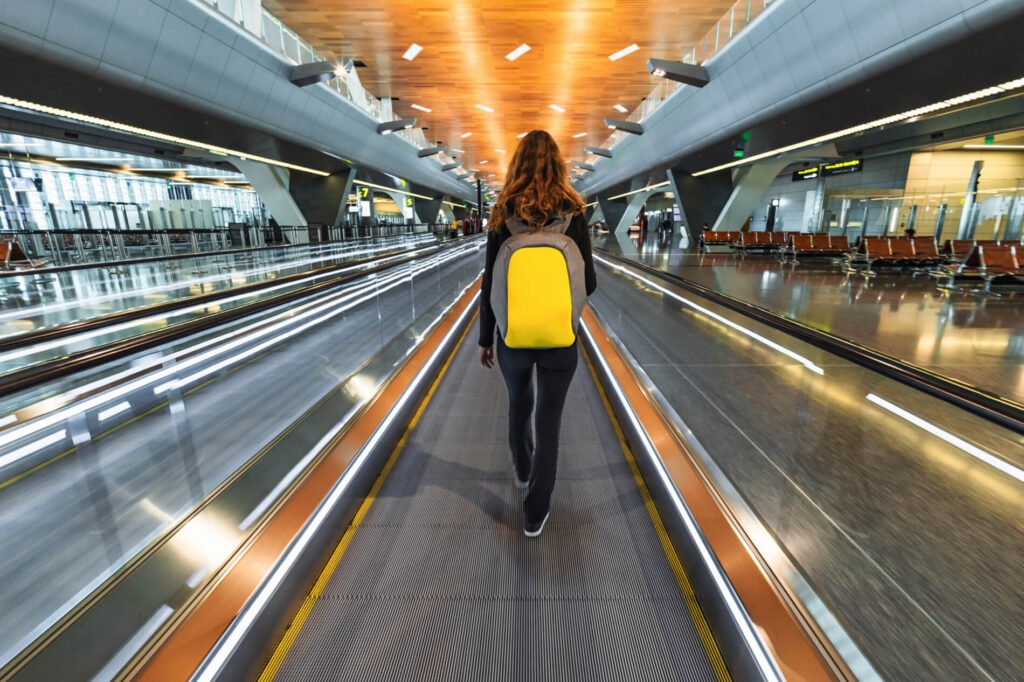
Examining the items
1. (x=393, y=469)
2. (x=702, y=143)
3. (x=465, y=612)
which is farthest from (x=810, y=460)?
(x=702, y=143)

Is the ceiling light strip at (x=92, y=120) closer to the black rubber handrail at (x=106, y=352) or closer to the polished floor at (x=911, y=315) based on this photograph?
the black rubber handrail at (x=106, y=352)

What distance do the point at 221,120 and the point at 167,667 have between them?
14.7m

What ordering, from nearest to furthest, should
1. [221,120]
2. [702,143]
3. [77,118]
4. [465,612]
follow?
1. [465,612]
2. [77,118]
3. [221,120]
4. [702,143]

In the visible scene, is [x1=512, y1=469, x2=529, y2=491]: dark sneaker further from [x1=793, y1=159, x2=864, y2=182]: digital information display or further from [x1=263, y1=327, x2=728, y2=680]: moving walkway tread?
[x1=793, y1=159, x2=864, y2=182]: digital information display

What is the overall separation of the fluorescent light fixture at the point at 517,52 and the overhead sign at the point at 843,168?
20.4m

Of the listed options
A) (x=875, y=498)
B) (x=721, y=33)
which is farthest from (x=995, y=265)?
(x=875, y=498)

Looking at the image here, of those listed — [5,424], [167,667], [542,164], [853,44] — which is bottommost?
[167,667]

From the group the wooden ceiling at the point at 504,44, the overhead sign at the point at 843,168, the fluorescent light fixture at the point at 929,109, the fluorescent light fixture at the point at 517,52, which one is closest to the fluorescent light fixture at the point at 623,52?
the wooden ceiling at the point at 504,44

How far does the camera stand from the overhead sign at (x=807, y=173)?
26.1 m

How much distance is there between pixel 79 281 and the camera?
1269 cm

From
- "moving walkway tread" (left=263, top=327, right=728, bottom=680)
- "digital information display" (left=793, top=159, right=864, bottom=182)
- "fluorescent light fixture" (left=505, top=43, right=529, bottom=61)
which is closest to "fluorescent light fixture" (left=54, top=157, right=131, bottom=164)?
"fluorescent light fixture" (left=505, top=43, right=529, bottom=61)

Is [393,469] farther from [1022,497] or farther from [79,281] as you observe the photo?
[79,281]

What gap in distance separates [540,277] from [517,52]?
14.0m

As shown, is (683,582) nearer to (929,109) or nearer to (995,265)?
(929,109)
